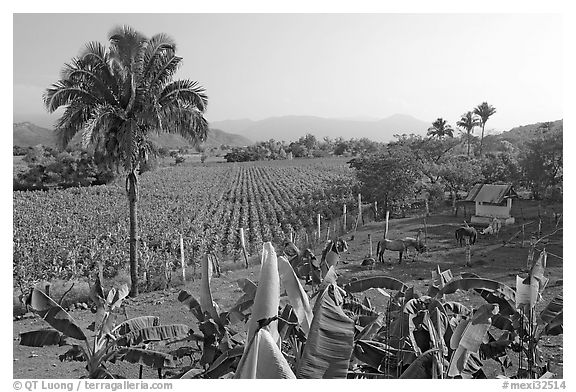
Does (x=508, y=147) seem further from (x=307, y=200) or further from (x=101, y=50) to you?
(x=101, y=50)

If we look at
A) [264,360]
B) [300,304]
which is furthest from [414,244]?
[264,360]

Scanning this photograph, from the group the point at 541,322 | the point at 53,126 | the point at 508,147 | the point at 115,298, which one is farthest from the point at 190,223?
the point at 508,147

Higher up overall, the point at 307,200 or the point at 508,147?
the point at 508,147

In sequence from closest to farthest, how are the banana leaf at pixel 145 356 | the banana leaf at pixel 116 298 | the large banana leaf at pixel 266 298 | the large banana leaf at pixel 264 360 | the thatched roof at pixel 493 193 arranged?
1. the large banana leaf at pixel 264 360
2. the large banana leaf at pixel 266 298
3. the banana leaf at pixel 145 356
4. the banana leaf at pixel 116 298
5. the thatched roof at pixel 493 193

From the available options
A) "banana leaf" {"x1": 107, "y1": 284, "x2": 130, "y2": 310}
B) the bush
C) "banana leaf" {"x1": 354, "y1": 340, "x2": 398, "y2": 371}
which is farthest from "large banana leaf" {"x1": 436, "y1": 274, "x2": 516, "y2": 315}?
the bush

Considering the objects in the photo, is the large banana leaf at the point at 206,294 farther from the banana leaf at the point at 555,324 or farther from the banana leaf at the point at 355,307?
the banana leaf at the point at 555,324

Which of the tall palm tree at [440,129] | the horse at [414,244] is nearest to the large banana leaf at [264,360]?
the horse at [414,244]
